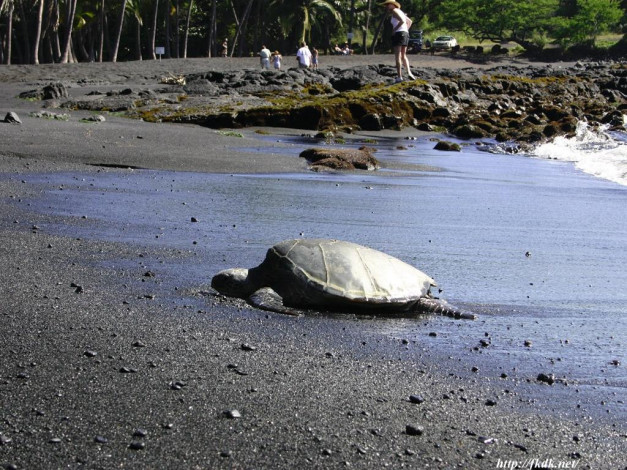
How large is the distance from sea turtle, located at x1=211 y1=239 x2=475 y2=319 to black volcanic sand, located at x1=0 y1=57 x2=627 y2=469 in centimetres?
17

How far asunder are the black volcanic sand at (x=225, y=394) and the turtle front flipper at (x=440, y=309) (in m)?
0.54

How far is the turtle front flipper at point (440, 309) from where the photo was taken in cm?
518

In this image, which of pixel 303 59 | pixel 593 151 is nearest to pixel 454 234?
pixel 593 151

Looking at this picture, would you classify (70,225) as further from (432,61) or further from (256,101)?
(432,61)

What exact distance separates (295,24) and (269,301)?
54.5 m

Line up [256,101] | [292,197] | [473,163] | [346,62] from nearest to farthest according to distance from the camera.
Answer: [292,197] < [473,163] < [256,101] < [346,62]

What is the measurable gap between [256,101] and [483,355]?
58.5 ft

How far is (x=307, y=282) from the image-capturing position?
5.11m

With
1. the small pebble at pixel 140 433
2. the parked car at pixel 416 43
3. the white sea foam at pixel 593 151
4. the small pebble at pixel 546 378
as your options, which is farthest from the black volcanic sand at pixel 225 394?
the parked car at pixel 416 43

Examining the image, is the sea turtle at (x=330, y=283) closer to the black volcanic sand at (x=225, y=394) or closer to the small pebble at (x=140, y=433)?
the black volcanic sand at (x=225, y=394)

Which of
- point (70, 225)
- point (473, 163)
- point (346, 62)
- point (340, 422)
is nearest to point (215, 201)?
point (70, 225)

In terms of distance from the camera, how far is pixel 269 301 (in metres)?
5.10

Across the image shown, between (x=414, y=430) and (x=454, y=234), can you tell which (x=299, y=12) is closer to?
(x=454, y=234)

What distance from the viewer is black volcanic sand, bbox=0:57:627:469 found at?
10.2 feet
